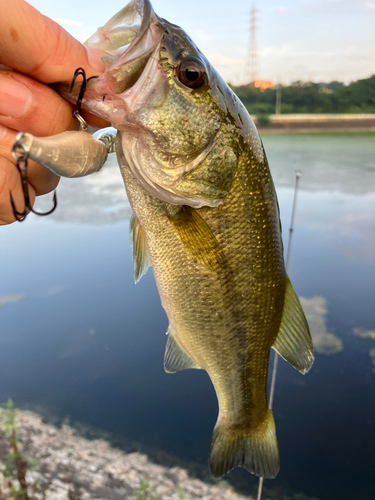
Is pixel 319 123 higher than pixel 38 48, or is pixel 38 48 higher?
pixel 319 123

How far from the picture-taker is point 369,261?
14.5 ft

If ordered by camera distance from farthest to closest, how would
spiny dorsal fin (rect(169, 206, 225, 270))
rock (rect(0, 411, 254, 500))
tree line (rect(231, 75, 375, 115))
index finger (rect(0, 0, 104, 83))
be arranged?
tree line (rect(231, 75, 375, 115)), rock (rect(0, 411, 254, 500)), spiny dorsal fin (rect(169, 206, 225, 270)), index finger (rect(0, 0, 104, 83))

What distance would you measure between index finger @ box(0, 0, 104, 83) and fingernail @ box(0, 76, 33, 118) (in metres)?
0.04

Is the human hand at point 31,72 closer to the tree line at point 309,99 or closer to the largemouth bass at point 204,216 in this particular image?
the largemouth bass at point 204,216

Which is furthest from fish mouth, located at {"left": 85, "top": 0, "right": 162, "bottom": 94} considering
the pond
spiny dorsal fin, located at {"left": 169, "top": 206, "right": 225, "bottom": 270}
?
the pond

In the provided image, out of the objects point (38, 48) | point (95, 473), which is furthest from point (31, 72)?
point (95, 473)

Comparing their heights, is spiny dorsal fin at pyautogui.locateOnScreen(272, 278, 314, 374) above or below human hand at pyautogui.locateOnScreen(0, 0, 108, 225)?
below

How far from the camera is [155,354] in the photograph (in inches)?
135

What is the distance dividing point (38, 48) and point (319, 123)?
1135 centimetres

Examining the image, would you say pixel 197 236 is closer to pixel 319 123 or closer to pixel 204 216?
pixel 204 216

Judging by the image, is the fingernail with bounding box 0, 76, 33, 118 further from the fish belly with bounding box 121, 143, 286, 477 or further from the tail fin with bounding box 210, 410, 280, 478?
the tail fin with bounding box 210, 410, 280, 478

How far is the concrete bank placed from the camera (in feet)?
32.7

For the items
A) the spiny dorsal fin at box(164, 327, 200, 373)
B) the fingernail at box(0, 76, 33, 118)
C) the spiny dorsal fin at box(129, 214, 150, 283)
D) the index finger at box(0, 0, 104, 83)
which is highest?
the index finger at box(0, 0, 104, 83)

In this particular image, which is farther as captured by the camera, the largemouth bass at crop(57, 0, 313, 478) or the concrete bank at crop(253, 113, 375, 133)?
the concrete bank at crop(253, 113, 375, 133)
